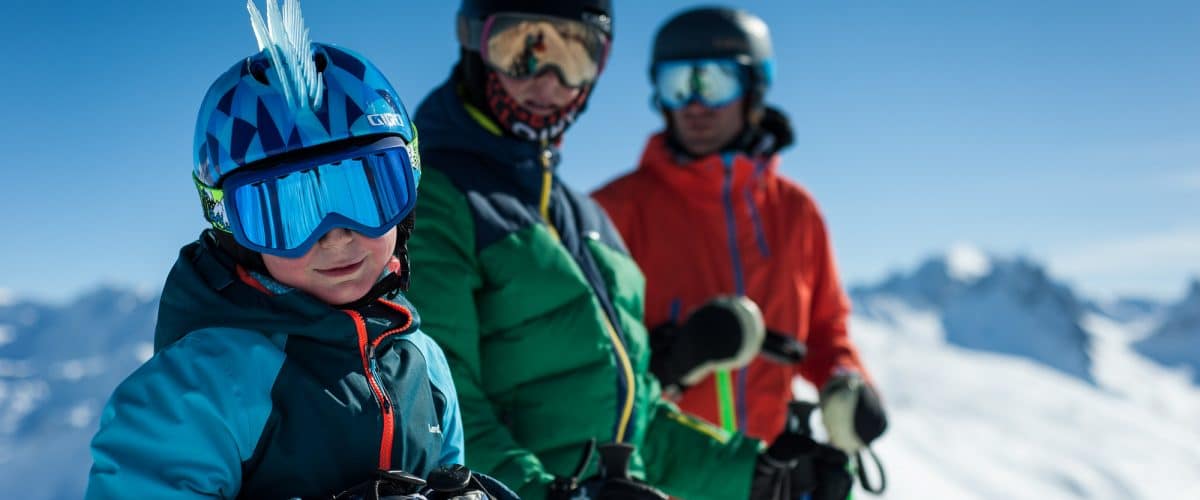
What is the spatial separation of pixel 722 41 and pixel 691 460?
230 centimetres

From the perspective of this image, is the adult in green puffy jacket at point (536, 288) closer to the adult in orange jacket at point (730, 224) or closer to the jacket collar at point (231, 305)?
the jacket collar at point (231, 305)

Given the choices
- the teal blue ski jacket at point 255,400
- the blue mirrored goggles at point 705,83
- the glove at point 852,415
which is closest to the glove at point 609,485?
the teal blue ski jacket at point 255,400

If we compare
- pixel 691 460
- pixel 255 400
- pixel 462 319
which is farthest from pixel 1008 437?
pixel 255 400

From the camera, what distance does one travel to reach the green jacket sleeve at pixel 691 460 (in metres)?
2.65

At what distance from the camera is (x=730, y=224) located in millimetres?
3984

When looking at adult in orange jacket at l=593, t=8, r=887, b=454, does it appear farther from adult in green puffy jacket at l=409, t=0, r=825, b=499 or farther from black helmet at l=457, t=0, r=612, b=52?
black helmet at l=457, t=0, r=612, b=52

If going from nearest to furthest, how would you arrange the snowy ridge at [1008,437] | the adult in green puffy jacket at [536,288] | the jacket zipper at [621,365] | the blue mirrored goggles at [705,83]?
1. the adult in green puffy jacket at [536,288]
2. the jacket zipper at [621,365]
3. the blue mirrored goggles at [705,83]
4. the snowy ridge at [1008,437]

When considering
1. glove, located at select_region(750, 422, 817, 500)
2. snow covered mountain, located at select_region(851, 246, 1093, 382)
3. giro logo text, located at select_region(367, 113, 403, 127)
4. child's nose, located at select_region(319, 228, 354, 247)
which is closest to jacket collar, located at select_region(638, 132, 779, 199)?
glove, located at select_region(750, 422, 817, 500)

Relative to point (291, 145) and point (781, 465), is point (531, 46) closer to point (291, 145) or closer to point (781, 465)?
point (291, 145)

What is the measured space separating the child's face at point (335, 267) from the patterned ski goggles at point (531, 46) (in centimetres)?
116

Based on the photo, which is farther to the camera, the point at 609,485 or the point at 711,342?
the point at 711,342

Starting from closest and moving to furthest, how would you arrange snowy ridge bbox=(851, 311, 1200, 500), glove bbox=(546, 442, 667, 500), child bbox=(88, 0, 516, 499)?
child bbox=(88, 0, 516, 499) → glove bbox=(546, 442, 667, 500) → snowy ridge bbox=(851, 311, 1200, 500)

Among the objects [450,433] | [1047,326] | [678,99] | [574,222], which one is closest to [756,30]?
[678,99]

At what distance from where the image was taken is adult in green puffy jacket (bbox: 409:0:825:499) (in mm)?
2139
